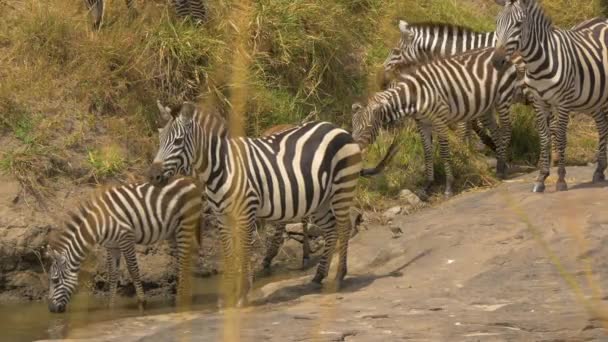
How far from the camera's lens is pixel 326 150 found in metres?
9.80

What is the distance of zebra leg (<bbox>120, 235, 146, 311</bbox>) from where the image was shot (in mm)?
10742

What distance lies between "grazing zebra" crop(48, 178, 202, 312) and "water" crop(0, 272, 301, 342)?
0.17 metres

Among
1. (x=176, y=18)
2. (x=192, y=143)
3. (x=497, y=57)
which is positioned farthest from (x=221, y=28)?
(x=192, y=143)

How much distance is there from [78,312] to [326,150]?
286cm

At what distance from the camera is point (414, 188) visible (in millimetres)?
13219

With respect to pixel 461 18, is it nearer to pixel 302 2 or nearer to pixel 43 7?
pixel 302 2

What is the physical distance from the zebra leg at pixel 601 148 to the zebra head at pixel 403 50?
336 centimetres

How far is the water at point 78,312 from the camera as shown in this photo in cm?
974

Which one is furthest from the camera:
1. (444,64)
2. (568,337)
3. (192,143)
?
(444,64)

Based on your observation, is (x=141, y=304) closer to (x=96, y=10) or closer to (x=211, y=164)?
(x=211, y=164)

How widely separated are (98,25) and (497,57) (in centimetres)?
493

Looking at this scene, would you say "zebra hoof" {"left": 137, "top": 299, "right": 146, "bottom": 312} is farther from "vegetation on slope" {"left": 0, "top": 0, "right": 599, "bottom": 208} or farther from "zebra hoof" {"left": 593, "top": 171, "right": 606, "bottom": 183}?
"zebra hoof" {"left": 593, "top": 171, "right": 606, "bottom": 183}

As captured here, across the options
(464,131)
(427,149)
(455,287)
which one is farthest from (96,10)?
(455,287)

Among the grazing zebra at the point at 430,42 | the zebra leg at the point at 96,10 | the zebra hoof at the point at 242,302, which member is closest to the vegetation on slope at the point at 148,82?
the zebra leg at the point at 96,10
